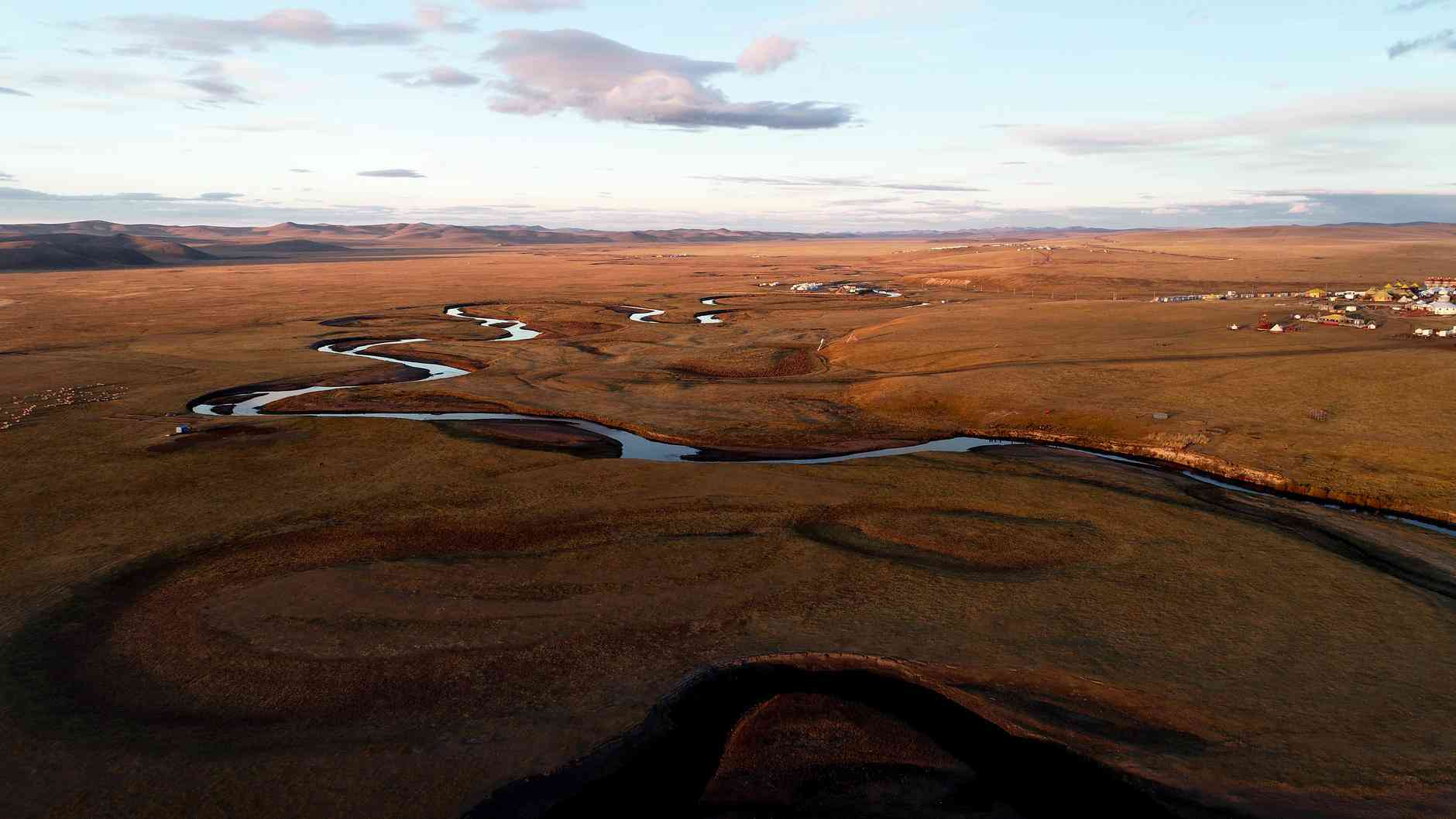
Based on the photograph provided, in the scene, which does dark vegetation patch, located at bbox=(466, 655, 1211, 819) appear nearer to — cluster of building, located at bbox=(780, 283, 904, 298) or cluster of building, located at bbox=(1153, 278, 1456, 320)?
cluster of building, located at bbox=(1153, 278, 1456, 320)

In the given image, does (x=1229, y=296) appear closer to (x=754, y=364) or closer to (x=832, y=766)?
(x=754, y=364)

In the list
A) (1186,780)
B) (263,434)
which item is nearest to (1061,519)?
(1186,780)

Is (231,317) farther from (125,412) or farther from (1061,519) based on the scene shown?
(1061,519)

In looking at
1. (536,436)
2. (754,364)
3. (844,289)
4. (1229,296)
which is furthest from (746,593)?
(844,289)

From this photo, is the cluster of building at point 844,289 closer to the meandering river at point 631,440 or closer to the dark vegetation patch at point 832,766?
the meandering river at point 631,440

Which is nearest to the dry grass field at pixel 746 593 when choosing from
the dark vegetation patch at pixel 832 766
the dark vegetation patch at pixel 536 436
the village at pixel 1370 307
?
the dark vegetation patch at pixel 832 766

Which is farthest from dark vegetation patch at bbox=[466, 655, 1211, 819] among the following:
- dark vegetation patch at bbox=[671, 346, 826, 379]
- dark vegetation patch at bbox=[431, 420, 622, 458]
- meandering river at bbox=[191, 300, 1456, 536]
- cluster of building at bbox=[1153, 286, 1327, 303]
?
cluster of building at bbox=[1153, 286, 1327, 303]
